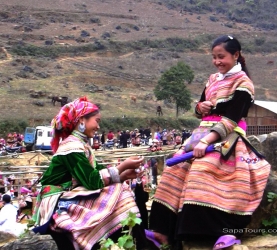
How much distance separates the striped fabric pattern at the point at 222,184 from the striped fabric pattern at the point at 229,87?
15.4 inches

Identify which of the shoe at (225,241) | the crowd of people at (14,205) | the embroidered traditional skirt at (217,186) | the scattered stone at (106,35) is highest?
the embroidered traditional skirt at (217,186)

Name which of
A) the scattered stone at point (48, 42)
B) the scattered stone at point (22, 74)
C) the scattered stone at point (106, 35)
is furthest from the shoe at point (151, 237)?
the scattered stone at point (106, 35)

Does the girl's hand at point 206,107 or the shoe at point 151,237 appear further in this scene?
the girl's hand at point 206,107

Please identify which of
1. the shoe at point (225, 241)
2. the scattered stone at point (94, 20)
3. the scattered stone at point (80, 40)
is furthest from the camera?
the scattered stone at point (94, 20)

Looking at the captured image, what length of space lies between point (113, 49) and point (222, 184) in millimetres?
63995

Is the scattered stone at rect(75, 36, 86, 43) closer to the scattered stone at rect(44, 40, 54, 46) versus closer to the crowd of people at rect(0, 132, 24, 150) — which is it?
the scattered stone at rect(44, 40, 54, 46)

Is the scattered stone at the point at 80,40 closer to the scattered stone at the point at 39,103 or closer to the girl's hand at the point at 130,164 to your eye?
the scattered stone at the point at 39,103

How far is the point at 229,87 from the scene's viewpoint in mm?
4844

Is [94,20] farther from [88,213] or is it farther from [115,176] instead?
[88,213]

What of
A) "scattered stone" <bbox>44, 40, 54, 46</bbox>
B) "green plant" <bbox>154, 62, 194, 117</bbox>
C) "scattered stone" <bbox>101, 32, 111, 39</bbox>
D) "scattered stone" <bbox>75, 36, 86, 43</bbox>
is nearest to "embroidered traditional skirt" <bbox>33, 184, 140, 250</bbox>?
"green plant" <bbox>154, 62, 194, 117</bbox>

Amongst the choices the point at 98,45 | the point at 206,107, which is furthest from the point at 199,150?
the point at 98,45

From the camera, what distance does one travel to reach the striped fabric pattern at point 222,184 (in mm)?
4434

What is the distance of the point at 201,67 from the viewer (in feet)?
221

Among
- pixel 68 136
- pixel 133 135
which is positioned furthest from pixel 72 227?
A: pixel 133 135
